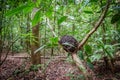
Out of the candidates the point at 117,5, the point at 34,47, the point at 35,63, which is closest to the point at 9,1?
the point at 34,47

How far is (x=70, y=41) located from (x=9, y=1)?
336 centimetres

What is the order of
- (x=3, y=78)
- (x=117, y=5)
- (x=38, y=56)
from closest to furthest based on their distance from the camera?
(x=117, y=5), (x=3, y=78), (x=38, y=56)

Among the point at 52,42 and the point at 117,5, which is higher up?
the point at 117,5

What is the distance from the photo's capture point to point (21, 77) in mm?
3861

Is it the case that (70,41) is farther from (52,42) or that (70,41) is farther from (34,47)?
(34,47)

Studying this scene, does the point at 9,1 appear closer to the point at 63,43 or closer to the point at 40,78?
the point at 40,78

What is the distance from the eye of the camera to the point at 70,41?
2.61ft

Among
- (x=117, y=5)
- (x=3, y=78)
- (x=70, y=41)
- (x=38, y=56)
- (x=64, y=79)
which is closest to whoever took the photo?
(x=70, y=41)

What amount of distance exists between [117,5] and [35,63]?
378cm

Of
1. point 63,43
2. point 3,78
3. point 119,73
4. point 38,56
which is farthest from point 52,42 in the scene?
point 38,56

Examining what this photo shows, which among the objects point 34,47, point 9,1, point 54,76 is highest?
point 9,1

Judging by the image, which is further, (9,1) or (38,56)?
(38,56)

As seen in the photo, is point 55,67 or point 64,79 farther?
point 55,67

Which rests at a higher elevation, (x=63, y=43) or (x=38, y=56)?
(x=63, y=43)
